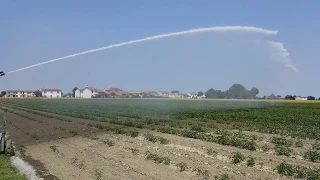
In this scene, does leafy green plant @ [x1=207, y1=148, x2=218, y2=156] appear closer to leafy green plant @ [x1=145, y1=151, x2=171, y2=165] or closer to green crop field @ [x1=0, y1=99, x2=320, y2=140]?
leafy green plant @ [x1=145, y1=151, x2=171, y2=165]

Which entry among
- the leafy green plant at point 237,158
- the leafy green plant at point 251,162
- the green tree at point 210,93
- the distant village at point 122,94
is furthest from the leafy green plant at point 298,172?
the green tree at point 210,93

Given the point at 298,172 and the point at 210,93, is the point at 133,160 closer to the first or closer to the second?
the point at 298,172

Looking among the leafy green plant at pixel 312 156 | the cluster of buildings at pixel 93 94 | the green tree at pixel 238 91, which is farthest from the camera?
the cluster of buildings at pixel 93 94

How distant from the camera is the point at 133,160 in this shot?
43.0 feet

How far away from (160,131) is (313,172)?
12.7 m

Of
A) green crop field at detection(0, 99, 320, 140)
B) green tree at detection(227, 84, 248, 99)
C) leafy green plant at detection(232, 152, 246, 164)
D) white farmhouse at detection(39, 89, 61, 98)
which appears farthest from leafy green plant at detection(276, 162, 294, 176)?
white farmhouse at detection(39, 89, 61, 98)

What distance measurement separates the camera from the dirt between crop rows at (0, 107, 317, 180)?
1098 centimetres

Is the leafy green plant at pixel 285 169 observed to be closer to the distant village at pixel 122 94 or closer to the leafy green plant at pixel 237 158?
the leafy green plant at pixel 237 158

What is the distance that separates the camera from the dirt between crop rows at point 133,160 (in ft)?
36.0

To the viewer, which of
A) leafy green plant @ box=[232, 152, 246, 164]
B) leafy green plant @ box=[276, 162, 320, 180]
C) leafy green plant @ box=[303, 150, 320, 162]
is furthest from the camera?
leafy green plant @ box=[303, 150, 320, 162]

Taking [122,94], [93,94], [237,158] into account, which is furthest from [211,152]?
[122,94]

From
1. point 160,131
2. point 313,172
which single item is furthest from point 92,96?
point 313,172

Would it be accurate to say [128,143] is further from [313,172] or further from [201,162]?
[313,172]

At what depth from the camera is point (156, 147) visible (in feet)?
51.7
